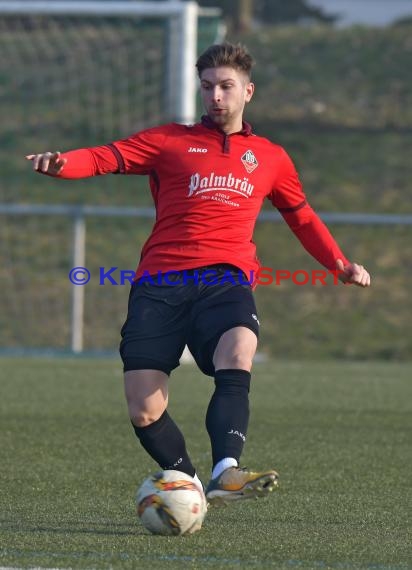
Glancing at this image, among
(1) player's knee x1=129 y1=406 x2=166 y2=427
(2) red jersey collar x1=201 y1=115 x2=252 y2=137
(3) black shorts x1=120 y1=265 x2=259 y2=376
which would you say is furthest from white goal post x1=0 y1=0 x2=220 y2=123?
(1) player's knee x1=129 y1=406 x2=166 y2=427

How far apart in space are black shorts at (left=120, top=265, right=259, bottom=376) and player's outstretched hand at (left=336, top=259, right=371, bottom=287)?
0.46m

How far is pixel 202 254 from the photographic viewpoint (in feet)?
17.6

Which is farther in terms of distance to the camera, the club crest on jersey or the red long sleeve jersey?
the club crest on jersey

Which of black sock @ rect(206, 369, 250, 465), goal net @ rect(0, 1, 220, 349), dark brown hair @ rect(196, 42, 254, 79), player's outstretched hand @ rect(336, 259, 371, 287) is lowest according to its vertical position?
goal net @ rect(0, 1, 220, 349)

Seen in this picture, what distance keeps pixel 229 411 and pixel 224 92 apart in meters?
1.29

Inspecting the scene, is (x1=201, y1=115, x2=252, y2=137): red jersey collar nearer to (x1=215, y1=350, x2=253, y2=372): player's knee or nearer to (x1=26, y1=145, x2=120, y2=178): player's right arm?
(x1=26, y1=145, x2=120, y2=178): player's right arm

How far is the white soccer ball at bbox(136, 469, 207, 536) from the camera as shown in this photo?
482 cm

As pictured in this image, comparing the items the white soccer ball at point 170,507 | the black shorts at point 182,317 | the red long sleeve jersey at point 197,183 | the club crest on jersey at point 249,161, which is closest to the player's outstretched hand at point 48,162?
the red long sleeve jersey at point 197,183

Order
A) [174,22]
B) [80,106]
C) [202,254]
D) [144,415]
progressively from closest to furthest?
1. [144,415]
2. [202,254]
3. [174,22]
4. [80,106]

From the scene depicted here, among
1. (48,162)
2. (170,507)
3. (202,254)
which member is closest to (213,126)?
(202,254)

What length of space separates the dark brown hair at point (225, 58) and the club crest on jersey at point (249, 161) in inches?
12.7

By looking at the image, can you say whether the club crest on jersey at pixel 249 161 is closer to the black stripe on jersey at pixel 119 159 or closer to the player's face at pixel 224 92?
the player's face at pixel 224 92

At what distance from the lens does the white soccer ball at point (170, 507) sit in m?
4.82

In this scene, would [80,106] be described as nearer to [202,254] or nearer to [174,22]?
[174,22]
